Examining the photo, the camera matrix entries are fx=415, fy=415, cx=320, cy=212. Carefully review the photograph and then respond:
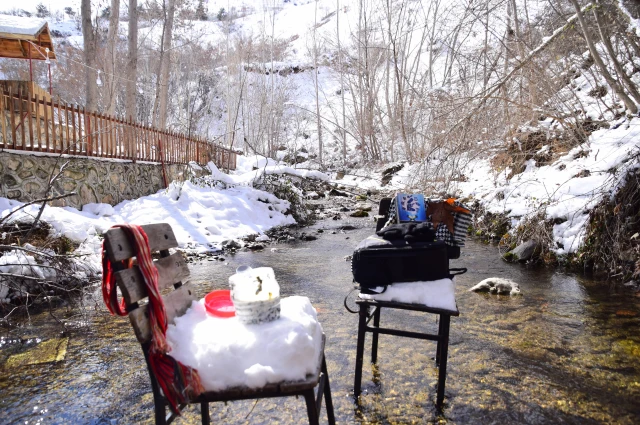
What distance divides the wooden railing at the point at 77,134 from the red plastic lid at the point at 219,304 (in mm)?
5743

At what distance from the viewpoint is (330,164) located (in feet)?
103

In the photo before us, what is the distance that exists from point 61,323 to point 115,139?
6588 mm

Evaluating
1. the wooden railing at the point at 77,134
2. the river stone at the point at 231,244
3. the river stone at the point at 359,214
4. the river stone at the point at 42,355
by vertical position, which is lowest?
the river stone at the point at 42,355

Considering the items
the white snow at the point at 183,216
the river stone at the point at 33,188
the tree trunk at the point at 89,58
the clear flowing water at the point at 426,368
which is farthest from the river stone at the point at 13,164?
the tree trunk at the point at 89,58

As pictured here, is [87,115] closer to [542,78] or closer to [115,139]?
[115,139]

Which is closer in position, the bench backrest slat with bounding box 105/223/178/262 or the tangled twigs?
the bench backrest slat with bounding box 105/223/178/262

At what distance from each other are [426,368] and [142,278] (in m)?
2.56

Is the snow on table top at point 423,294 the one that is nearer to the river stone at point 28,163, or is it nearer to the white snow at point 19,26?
the river stone at point 28,163

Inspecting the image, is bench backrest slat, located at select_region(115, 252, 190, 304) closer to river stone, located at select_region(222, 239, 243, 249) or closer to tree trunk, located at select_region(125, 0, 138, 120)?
river stone, located at select_region(222, 239, 243, 249)

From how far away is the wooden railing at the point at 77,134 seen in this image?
7.50m

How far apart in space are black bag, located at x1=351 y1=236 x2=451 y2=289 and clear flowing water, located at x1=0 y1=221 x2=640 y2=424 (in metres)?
0.91

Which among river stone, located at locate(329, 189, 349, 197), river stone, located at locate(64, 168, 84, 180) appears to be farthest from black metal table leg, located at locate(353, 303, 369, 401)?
river stone, located at locate(329, 189, 349, 197)

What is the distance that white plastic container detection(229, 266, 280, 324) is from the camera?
1.85 m

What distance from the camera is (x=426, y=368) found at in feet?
11.4
